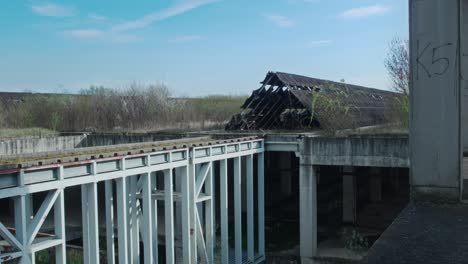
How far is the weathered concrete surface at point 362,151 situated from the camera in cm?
1360

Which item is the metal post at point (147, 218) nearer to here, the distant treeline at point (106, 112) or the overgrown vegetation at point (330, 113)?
the overgrown vegetation at point (330, 113)

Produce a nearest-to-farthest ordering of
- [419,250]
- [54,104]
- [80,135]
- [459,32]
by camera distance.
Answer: [419,250] < [459,32] < [80,135] < [54,104]

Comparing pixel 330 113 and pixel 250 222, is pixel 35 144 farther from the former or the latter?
pixel 330 113

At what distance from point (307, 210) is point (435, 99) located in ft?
32.3

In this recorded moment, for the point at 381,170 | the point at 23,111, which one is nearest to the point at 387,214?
the point at 381,170

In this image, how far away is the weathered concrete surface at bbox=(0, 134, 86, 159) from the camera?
18.3m

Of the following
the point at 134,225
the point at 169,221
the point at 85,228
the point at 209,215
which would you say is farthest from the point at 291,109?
the point at 85,228

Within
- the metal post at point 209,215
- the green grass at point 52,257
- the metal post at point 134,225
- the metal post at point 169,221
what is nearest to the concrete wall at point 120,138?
the green grass at point 52,257

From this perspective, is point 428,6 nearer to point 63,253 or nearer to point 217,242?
point 63,253

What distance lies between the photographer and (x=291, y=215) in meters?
19.1

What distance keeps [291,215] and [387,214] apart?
13.0 feet

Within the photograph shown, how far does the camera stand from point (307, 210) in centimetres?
1472

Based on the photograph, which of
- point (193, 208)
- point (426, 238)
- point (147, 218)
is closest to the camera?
point (426, 238)

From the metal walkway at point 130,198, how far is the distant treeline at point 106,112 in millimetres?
11996
